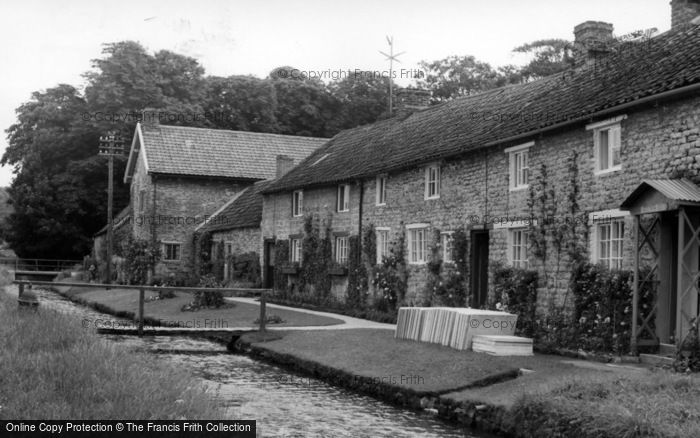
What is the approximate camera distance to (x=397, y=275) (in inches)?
1093

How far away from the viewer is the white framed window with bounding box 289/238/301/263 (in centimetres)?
3631

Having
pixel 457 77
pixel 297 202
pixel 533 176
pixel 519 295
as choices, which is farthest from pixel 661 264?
pixel 457 77

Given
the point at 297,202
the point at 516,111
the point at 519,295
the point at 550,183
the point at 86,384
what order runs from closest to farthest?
1. the point at 86,384
2. the point at 550,183
3. the point at 519,295
4. the point at 516,111
5. the point at 297,202

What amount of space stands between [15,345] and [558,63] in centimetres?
4803

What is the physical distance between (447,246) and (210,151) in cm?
2793

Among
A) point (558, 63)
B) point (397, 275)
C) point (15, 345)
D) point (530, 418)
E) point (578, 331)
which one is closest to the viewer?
point (530, 418)

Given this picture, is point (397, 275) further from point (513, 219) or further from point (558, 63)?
point (558, 63)

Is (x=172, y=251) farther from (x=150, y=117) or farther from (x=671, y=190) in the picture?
(x=671, y=190)

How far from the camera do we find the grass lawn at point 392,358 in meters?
15.6

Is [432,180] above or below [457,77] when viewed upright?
below

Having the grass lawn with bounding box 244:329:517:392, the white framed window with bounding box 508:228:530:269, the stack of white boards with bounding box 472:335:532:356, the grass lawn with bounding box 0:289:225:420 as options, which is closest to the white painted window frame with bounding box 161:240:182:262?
the grass lawn with bounding box 244:329:517:392

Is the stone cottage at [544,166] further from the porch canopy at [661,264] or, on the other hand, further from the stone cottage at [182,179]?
the stone cottage at [182,179]

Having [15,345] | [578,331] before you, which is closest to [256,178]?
[578,331]

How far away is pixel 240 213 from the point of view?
44.8m
